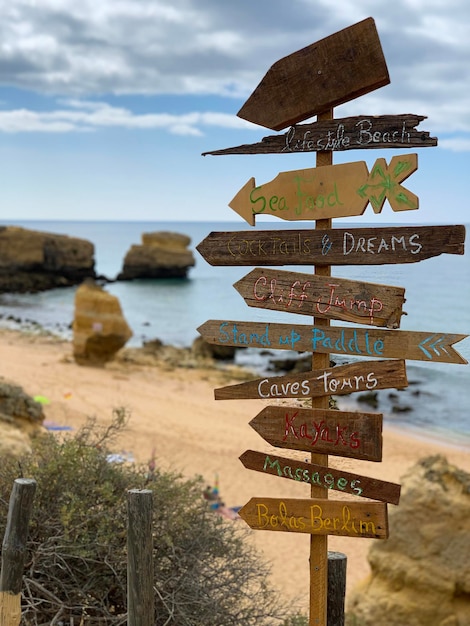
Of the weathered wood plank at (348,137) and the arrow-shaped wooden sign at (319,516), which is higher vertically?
the weathered wood plank at (348,137)

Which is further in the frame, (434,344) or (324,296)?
(324,296)

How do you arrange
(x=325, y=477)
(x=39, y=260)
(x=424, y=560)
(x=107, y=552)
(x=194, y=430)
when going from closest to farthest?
(x=325, y=477) → (x=107, y=552) → (x=424, y=560) → (x=194, y=430) → (x=39, y=260)

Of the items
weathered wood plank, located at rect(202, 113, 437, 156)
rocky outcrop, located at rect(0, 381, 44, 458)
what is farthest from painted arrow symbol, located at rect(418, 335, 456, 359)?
rocky outcrop, located at rect(0, 381, 44, 458)

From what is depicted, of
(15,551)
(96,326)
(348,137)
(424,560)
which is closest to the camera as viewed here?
(348,137)

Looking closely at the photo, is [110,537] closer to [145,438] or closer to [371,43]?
[371,43]

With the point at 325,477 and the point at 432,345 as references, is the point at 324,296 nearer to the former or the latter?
the point at 432,345

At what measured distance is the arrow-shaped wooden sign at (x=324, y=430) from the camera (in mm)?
3582

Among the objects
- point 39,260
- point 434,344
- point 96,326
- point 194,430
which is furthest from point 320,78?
point 39,260

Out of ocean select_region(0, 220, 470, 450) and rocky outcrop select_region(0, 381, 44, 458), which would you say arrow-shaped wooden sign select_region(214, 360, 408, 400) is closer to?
ocean select_region(0, 220, 470, 450)

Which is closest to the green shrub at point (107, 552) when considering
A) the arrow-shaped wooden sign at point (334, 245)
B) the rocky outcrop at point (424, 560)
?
the rocky outcrop at point (424, 560)

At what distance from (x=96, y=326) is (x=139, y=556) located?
18.6m

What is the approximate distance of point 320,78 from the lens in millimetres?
3701

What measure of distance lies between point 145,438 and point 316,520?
10.8 meters

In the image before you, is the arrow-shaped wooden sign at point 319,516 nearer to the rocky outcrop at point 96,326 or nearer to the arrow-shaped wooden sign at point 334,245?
the arrow-shaped wooden sign at point 334,245
